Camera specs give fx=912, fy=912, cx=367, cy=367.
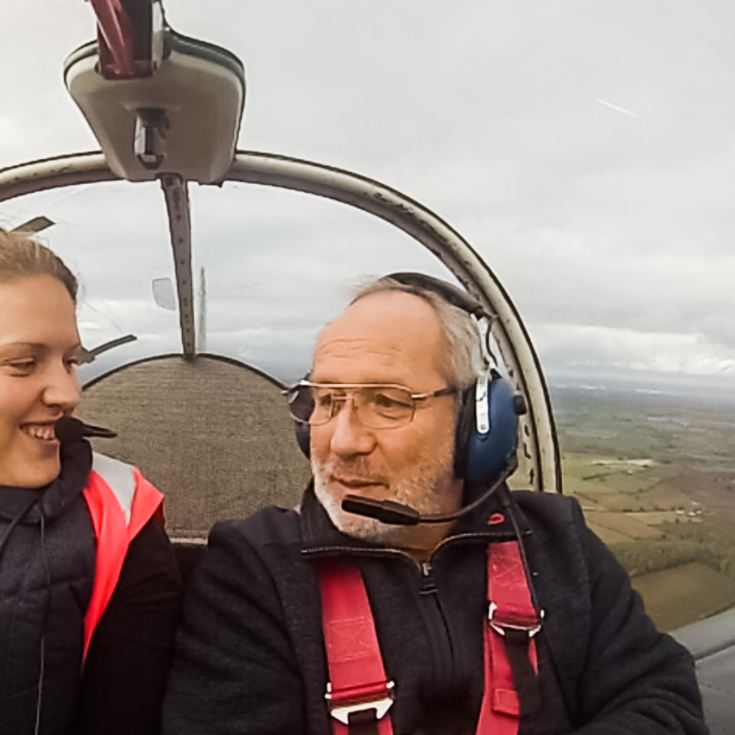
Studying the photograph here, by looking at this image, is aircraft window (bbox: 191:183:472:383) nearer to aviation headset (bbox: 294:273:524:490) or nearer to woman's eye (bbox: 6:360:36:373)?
aviation headset (bbox: 294:273:524:490)

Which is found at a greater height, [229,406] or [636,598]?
[229,406]

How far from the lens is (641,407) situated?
1504 millimetres

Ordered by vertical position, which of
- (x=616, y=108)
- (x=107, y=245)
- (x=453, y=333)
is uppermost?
(x=616, y=108)

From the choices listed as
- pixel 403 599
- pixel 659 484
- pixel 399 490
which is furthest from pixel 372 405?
pixel 659 484

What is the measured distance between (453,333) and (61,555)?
62 cm

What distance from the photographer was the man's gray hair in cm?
133

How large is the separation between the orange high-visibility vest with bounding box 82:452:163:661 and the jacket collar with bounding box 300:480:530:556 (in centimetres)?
21

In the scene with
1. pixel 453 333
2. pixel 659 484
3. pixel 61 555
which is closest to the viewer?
pixel 61 555

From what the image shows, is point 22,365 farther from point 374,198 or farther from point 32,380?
point 374,198

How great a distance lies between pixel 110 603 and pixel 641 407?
88 cm

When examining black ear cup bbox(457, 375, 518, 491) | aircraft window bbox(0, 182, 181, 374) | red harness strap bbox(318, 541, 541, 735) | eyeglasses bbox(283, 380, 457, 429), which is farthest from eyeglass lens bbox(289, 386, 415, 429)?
aircraft window bbox(0, 182, 181, 374)

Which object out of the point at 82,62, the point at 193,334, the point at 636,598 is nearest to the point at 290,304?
the point at 193,334

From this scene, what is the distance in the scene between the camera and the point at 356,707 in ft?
3.87

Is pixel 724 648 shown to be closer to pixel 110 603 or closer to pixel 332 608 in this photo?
pixel 332 608
